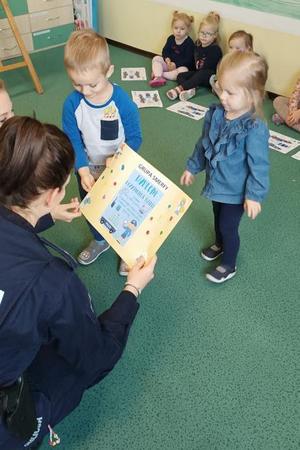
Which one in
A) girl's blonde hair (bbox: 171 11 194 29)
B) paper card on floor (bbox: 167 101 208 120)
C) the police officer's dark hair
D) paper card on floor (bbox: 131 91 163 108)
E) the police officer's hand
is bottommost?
paper card on floor (bbox: 167 101 208 120)

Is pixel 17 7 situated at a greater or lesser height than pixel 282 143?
greater

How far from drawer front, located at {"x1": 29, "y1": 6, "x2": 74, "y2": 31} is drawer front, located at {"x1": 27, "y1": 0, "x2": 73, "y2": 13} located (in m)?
0.04

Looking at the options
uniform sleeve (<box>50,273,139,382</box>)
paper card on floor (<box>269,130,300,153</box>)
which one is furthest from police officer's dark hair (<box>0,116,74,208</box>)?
paper card on floor (<box>269,130,300,153</box>)

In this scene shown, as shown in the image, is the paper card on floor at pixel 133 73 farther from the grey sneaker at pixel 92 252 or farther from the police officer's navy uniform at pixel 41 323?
the police officer's navy uniform at pixel 41 323

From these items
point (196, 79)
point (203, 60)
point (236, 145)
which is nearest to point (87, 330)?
point (236, 145)

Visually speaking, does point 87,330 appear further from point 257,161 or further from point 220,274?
point 220,274

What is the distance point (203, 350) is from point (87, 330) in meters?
0.74

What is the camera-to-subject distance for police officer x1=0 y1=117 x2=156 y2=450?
0.81 meters

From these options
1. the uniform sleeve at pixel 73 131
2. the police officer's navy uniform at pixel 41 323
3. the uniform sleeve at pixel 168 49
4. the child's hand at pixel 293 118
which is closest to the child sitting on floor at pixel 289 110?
the child's hand at pixel 293 118

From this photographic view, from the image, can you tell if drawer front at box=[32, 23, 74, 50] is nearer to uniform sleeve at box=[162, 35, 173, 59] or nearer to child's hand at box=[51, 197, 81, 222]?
uniform sleeve at box=[162, 35, 173, 59]

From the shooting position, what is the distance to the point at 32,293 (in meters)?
0.81

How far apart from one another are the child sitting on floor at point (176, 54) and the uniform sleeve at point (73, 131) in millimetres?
2235

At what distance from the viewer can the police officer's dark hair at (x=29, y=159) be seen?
85 cm

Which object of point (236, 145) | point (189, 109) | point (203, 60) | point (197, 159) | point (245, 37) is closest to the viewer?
point (236, 145)
